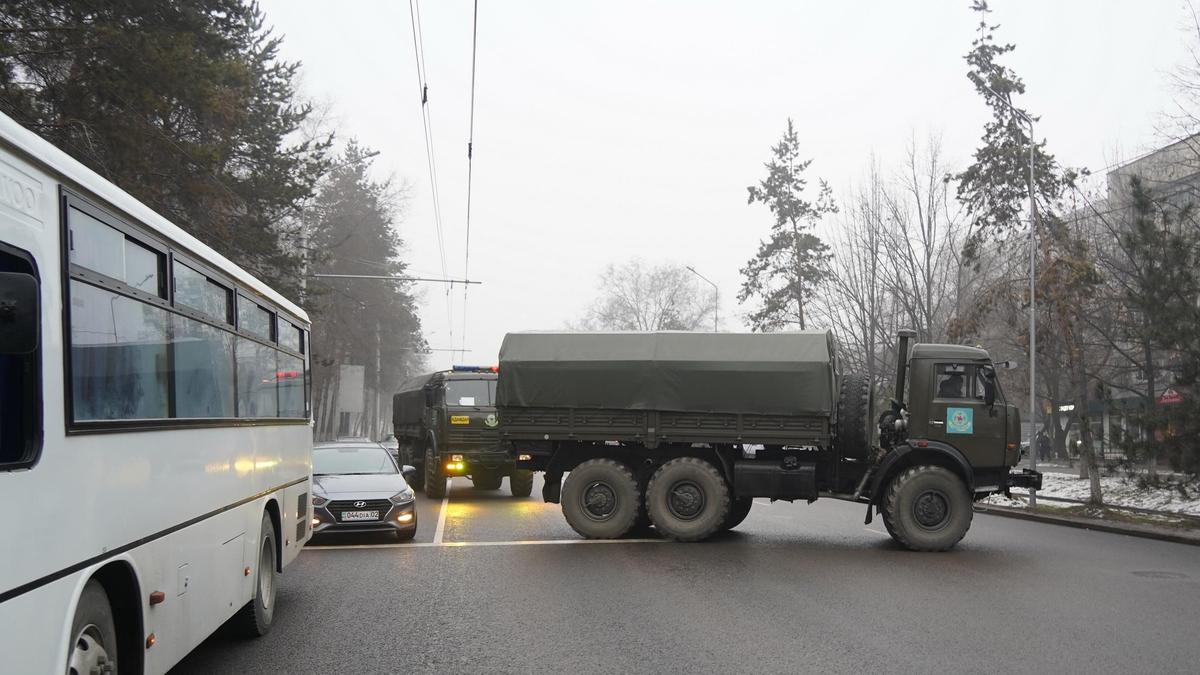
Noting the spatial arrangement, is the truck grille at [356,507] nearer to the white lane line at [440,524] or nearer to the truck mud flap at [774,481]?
the white lane line at [440,524]

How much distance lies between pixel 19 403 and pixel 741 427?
12.5 meters

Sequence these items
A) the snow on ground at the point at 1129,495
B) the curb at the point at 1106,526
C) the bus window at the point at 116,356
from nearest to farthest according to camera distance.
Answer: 1. the bus window at the point at 116,356
2. the curb at the point at 1106,526
3. the snow on ground at the point at 1129,495

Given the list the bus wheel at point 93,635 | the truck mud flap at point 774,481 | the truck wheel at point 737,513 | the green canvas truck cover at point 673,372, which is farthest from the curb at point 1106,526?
the bus wheel at point 93,635

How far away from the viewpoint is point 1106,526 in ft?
60.1

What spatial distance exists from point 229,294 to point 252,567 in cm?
201

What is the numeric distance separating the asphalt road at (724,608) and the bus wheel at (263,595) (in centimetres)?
13

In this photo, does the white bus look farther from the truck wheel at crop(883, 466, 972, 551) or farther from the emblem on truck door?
the emblem on truck door

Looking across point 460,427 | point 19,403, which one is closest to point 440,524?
point 460,427

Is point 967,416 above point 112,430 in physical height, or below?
below

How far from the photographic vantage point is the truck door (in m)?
15.3

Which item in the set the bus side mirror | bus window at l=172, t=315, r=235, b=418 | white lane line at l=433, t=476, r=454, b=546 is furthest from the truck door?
the bus side mirror

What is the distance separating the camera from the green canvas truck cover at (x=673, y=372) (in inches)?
610

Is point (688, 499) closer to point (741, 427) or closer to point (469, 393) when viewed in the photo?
point (741, 427)

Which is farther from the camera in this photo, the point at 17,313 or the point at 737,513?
the point at 737,513
